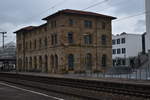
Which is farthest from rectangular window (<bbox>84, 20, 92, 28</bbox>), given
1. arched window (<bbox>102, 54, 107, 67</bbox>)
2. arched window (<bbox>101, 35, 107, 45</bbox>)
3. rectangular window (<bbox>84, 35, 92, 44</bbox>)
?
arched window (<bbox>102, 54, 107, 67</bbox>)

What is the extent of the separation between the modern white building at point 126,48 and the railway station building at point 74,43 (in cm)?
1918

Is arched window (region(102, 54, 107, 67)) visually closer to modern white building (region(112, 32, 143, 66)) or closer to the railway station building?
the railway station building

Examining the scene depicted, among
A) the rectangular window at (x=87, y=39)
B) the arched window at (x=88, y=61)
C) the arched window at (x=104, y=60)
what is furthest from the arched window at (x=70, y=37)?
the arched window at (x=104, y=60)

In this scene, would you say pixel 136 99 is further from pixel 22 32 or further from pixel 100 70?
pixel 22 32

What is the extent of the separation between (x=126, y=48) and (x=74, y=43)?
29.1 metres

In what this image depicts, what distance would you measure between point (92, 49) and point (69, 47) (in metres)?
6.36

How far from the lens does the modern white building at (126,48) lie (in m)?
77.2

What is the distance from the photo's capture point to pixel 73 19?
178 feet

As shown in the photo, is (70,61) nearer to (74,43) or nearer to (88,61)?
(74,43)

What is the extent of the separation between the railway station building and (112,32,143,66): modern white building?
19176 mm

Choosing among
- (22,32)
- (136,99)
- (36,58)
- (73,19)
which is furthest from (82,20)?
(136,99)

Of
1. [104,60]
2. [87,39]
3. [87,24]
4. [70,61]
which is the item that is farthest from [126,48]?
[70,61]

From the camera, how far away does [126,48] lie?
77688 millimetres

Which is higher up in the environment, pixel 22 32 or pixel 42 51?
pixel 22 32
